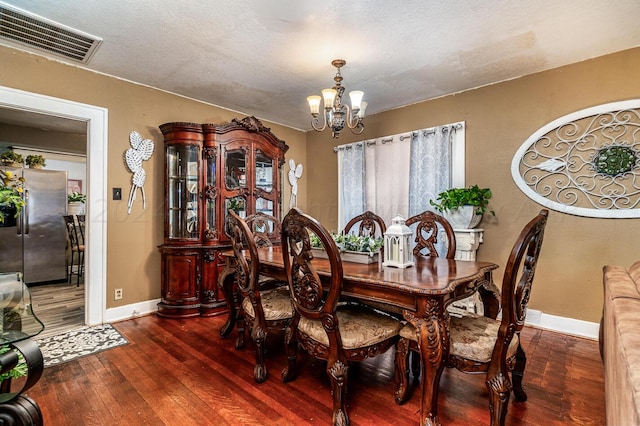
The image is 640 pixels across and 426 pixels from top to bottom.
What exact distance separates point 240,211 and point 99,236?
4.67ft

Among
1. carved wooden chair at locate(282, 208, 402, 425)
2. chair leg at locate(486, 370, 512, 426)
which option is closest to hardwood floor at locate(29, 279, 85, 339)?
carved wooden chair at locate(282, 208, 402, 425)

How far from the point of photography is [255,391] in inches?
75.1

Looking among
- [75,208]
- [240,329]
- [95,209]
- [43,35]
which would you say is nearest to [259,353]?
[240,329]

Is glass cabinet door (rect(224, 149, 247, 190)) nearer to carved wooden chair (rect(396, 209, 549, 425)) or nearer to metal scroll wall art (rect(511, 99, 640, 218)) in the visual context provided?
carved wooden chair (rect(396, 209, 549, 425))

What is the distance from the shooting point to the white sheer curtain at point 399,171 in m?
3.59

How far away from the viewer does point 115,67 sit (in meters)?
2.97

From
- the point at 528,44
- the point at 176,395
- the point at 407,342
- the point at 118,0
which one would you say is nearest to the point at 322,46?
the point at 118,0

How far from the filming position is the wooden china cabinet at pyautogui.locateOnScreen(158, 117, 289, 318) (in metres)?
3.34

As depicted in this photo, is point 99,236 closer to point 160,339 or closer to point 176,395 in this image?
point 160,339

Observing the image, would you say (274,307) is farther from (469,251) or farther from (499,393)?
(469,251)

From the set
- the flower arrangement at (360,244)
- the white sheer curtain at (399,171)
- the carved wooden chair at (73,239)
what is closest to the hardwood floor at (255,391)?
the flower arrangement at (360,244)

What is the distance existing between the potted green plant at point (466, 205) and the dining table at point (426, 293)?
124cm

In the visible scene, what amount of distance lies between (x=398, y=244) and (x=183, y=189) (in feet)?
8.49

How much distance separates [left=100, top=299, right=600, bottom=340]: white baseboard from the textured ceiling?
2388 millimetres
